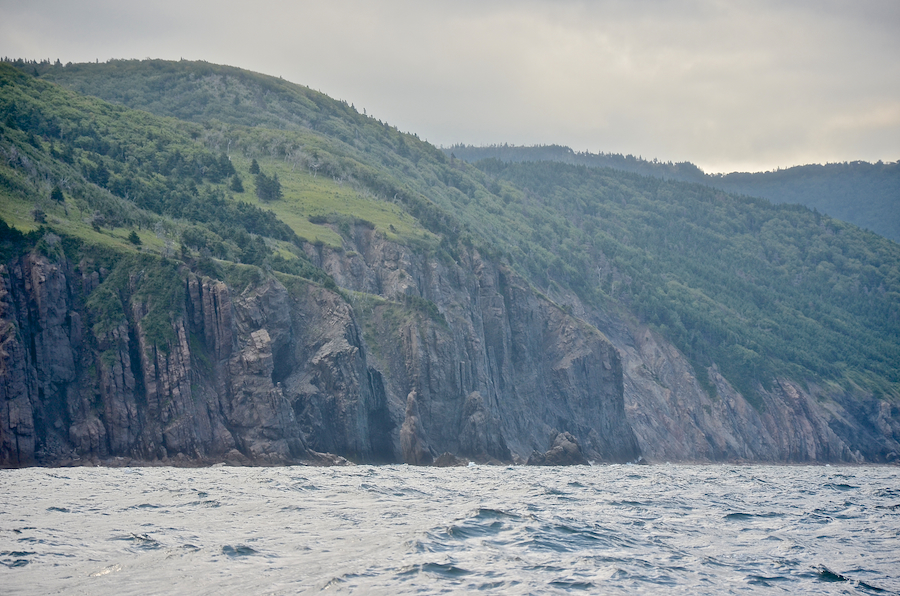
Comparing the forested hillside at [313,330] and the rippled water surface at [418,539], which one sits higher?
the forested hillside at [313,330]

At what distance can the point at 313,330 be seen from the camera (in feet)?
324

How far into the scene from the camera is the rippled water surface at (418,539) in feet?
92.3

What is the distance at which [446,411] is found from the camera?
107 meters

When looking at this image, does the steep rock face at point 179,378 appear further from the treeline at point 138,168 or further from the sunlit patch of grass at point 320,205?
the sunlit patch of grass at point 320,205

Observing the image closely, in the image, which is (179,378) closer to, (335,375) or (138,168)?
(335,375)

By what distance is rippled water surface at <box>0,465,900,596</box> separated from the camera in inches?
1107

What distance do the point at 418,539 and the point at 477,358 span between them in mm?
88200

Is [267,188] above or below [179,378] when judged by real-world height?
above

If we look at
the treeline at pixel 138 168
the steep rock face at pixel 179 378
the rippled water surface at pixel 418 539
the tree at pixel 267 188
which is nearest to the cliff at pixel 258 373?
the steep rock face at pixel 179 378

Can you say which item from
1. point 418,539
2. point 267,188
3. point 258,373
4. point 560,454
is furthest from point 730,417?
point 418,539

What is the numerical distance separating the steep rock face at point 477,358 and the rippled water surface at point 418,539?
45.2 m

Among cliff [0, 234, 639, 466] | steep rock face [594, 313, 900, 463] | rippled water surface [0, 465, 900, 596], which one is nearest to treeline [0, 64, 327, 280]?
cliff [0, 234, 639, 466]

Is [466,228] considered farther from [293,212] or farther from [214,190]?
[214,190]

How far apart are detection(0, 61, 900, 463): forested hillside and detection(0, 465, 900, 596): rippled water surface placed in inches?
866
